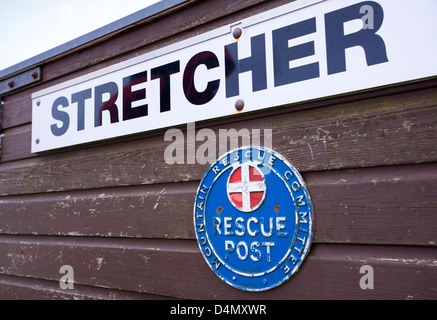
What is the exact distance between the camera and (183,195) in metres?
1.45

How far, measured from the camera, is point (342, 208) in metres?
1.12

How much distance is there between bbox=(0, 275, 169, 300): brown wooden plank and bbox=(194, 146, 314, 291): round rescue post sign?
41 cm

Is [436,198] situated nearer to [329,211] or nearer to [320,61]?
[329,211]

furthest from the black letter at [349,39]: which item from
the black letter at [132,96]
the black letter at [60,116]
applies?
the black letter at [60,116]

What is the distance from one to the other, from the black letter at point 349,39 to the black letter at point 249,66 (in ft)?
0.78

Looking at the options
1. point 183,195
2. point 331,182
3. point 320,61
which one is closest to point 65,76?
point 183,195

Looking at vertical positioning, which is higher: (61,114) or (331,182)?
(61,114)

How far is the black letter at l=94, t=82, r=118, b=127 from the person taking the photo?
5.58 ft

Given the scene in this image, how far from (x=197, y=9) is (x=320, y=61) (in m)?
0.63

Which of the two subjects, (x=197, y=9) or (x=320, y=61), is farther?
(x=197, y=9)

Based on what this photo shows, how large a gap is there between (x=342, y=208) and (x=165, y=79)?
2.96 feet

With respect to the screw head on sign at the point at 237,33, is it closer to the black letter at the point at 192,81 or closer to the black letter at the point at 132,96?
the black letter at the point at 192,81

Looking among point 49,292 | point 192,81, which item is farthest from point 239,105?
point 49,292

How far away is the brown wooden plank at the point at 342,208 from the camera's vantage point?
1.01m
